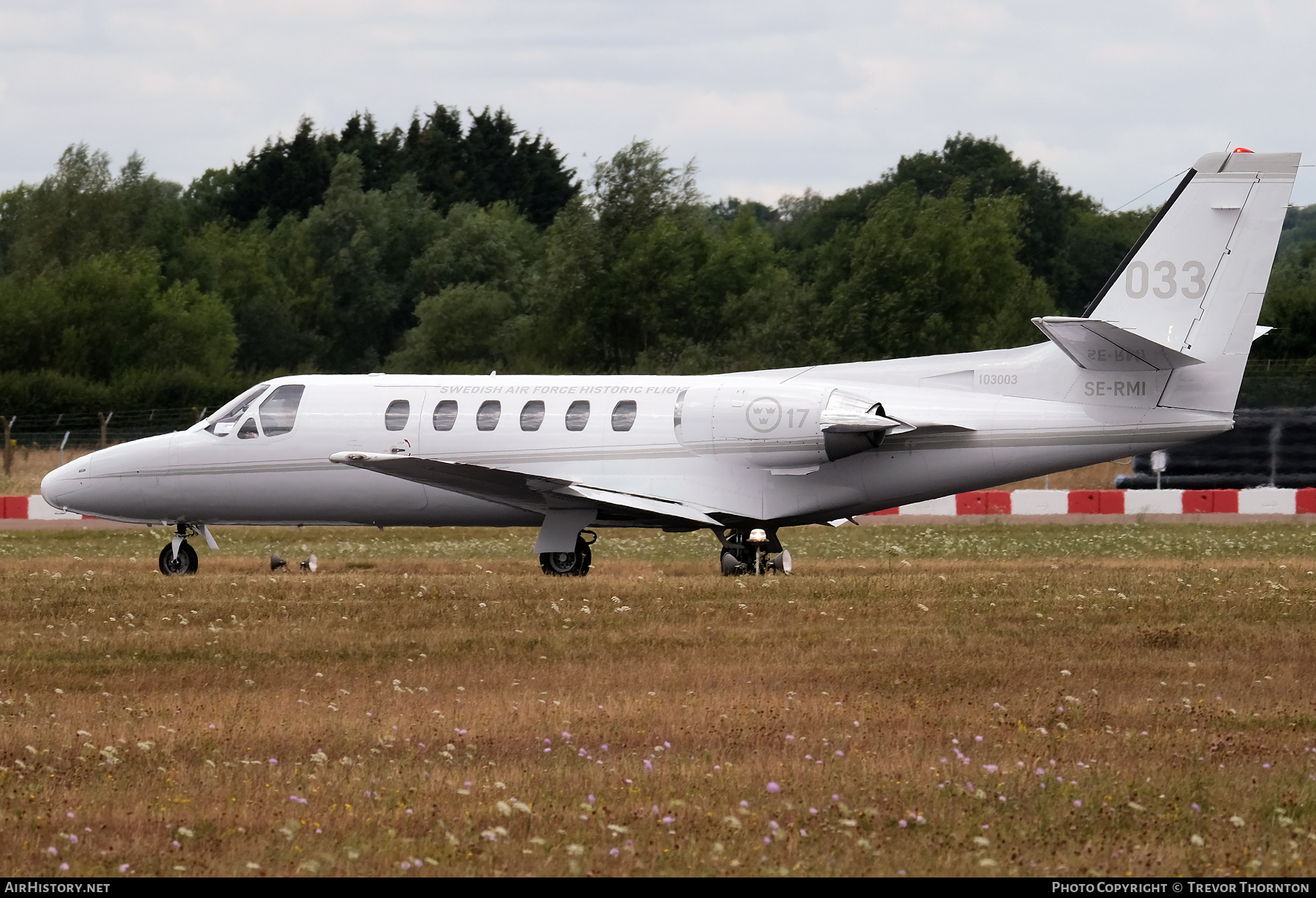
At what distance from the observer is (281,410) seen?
25203mm

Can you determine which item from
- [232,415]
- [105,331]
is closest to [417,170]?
[105,331]

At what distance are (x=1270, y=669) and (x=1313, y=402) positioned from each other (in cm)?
3232

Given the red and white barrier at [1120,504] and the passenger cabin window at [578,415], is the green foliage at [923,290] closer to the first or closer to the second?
the red and white barrier at [1120,504]

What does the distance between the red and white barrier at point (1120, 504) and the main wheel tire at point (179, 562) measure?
62.2 feet

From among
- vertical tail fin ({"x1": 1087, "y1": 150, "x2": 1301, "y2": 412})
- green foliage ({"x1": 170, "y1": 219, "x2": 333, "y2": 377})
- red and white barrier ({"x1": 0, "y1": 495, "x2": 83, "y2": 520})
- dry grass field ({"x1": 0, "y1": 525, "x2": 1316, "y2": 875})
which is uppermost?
green foliage ({"x1": 170, "y1": 219, "x2": 333, "y2": 377})

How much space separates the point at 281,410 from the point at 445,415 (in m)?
2.72

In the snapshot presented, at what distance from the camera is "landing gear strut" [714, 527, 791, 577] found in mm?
23578

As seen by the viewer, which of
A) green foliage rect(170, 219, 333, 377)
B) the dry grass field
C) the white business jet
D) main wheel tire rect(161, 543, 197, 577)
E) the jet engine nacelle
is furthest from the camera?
green foliage rect(170, 219, 333, 377)

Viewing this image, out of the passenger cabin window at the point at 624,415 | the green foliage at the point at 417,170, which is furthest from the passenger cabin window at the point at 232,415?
the green foliage at the point at 417,170

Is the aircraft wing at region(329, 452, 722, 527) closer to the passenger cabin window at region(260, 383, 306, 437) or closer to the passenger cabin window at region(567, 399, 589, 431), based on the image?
the passenger cabin window at region(567, 399, 589, 431)

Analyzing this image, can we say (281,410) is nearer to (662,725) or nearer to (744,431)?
(744,431)

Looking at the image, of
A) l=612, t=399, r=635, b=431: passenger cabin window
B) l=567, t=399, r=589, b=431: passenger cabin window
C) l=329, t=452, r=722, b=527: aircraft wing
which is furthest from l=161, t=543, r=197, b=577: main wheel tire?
l=612, t=399, r=635, b=431: passenger cabin window

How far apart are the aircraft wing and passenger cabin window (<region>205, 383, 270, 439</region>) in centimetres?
251

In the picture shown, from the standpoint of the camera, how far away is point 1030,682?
13836 millimetres
